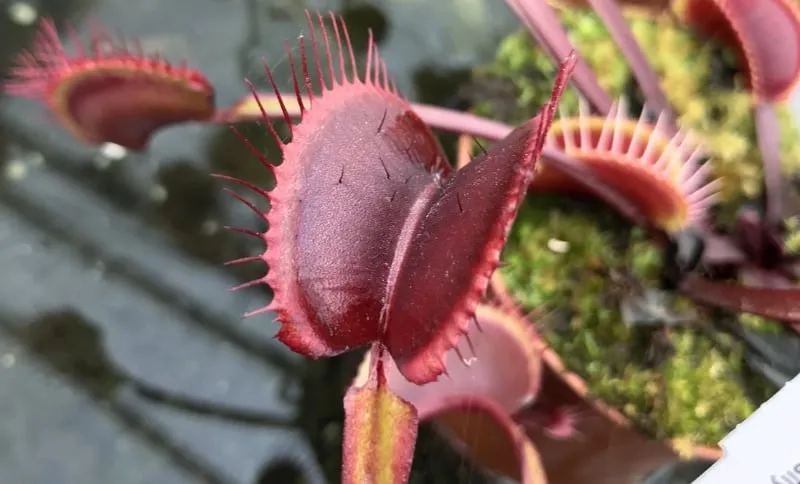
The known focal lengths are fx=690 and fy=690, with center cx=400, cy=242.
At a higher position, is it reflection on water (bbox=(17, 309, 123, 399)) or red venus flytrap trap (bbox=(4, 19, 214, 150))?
red venus flytrap trap (bbox=(4, 19, 214, 150))

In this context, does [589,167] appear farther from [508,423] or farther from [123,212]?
[123,212]

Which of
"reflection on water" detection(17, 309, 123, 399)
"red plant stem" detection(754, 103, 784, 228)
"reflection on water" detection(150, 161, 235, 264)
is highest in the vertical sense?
"red plant stem" detection(754, 103, 784, 228)

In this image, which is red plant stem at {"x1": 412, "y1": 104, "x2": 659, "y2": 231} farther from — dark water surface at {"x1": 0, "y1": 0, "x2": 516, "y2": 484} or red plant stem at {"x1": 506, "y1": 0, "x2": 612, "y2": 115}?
dark water surface at {"x1": 0, "y1": 0, "x2": 516, "y2": 484}

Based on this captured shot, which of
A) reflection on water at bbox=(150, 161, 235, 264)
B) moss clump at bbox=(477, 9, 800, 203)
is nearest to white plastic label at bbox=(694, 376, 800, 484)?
moss clump at bbox=(477, 9, 800, 203)

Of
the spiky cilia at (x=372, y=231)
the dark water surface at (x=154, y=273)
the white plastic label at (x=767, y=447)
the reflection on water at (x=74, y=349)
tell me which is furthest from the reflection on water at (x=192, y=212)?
the white plastic label at (x=767, y=447)

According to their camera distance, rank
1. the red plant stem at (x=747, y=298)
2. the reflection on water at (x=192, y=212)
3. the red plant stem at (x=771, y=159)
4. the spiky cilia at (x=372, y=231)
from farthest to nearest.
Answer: the reflection on water at (x=192, y=212) → the red plant stem at (x=771, y=159) → the red plant stem at (x=747, y=298) → the spiky cilia at (x=372, y=231)

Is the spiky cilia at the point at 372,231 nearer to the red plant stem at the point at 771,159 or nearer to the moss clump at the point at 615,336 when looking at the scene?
the moss clump at the point at 615,336

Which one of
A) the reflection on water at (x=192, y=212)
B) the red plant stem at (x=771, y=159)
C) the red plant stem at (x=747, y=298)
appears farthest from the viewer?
the reflection on water at (x=192, y=212)

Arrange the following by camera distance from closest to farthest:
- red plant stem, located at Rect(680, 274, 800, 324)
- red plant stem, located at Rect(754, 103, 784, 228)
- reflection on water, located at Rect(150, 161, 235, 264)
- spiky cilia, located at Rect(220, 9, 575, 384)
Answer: spiky cilia, located at Rect(220, 9, 575, 384)
red plant stem, located at Rect(680, 274, 800, 324)
red plant stem, located at Rect(754, 103, 784, 228)
reflection on water, located at Rect(150, 161, 235, 264)
